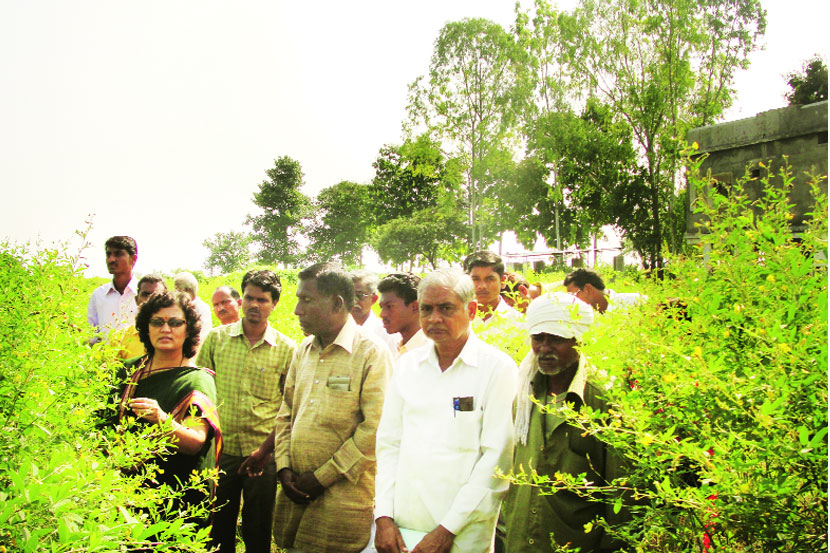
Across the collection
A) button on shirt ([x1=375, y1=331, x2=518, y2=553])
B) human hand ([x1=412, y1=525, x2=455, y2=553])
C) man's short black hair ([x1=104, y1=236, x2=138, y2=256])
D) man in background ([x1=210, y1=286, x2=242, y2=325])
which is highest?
man's short black hair ([x1=104, y1=236, x2=138, y2=256])

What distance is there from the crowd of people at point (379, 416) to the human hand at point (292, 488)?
0.04 feet

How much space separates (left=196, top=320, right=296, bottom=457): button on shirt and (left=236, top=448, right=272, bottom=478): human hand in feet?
0.75

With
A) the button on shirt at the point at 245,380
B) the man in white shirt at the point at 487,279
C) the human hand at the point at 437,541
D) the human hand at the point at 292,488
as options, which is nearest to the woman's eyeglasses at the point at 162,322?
the human hand at the point at 292,488

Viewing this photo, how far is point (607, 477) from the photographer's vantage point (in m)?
2.45

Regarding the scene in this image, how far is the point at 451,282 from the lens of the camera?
9.55ft

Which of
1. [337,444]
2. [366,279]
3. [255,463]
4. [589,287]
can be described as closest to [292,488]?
[337,444]

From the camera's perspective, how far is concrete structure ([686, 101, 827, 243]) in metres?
15.3

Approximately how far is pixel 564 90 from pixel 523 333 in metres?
25.2

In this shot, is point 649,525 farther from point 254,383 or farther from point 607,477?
point 254,383

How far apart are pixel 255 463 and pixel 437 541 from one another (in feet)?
6.02

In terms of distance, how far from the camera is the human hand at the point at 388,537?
104 inches

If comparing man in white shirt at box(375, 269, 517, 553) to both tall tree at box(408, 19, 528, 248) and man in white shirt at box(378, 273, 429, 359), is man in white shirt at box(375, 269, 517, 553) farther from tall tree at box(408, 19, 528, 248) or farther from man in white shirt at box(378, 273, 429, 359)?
tall tree at box(408, 19, 528, 248)

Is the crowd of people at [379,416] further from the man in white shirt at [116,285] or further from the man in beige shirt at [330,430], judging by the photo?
the man in white shirt at [116,285]

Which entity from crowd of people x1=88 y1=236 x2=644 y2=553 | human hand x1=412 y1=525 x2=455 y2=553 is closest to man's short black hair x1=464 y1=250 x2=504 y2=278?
crowd of people x1=88 y1=236 x2=644 y2=553
